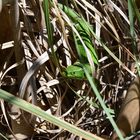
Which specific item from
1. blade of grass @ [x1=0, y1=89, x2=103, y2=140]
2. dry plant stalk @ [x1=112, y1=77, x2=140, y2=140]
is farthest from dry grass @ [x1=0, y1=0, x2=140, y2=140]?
blade of grass @ [x1=0, y1=89, x2=103, y2=140]

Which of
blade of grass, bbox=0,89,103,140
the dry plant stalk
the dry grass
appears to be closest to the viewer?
blade of grass, bbox=0,89,103,140

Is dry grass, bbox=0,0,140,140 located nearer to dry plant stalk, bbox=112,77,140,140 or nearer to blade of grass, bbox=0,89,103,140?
dry plant stalk, bbox=112,77,140,140

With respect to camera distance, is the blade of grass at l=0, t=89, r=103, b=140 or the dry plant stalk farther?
the dry plant stalk

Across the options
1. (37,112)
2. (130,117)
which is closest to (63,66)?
(130,117)

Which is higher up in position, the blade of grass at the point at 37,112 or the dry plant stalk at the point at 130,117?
the blade of grass at the point at 37,112

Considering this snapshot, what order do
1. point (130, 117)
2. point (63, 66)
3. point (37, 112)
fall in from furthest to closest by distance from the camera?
point (63, 66) < point (130, 117) < point (37, 112)

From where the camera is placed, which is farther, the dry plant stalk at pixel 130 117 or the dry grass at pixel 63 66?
the dry grass at pixel 63 66

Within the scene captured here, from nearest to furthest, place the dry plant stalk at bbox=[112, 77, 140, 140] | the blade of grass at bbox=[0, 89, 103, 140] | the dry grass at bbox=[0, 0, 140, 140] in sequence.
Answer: the blade of grass at bbox=[0, 89, 103, 140], the dry plant stalk at bbox=[112, 77, 140, 140], the dry grass at bbox=[0, 0, 140, 140]

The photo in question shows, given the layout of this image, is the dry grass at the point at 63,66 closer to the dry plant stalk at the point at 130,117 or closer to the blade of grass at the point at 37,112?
the dry plant stalk at the point at 130,117

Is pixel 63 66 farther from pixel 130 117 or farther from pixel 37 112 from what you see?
pixel 37 112

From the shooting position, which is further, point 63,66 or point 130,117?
point 63,66

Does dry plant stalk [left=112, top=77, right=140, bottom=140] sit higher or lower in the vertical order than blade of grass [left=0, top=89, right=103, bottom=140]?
lower

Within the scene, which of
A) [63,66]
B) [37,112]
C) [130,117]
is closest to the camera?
[37,112]

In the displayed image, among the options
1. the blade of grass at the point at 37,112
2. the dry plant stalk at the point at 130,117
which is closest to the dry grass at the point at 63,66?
the dry plant stalk at the point at 130,117
